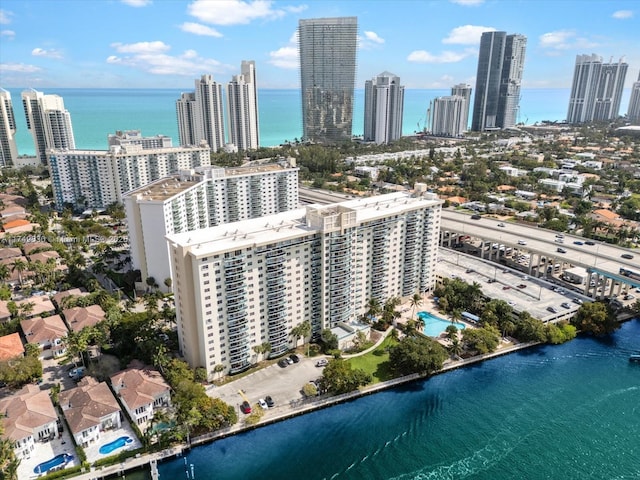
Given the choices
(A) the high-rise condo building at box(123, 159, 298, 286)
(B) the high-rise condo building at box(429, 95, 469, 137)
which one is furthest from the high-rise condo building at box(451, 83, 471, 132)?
(A) the high-rise condo building at box(123, 159, 298, 286)

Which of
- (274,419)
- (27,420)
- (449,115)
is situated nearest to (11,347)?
(27,420)

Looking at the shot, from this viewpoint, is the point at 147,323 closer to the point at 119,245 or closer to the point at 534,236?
the point at 119,245

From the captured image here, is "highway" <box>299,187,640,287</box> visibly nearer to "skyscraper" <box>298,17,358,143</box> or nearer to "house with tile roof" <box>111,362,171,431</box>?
"house with tile roof" <box>111,362,171,431</box>

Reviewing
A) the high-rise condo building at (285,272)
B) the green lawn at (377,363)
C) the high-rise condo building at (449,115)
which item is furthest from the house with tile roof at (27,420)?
the high-rise condo building at (449,115)

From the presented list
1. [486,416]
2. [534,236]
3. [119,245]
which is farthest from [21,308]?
[534,236]

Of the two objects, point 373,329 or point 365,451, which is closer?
point 365,451

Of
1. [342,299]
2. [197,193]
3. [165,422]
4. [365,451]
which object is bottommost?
[365,451]

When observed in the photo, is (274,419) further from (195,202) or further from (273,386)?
(195,202)
